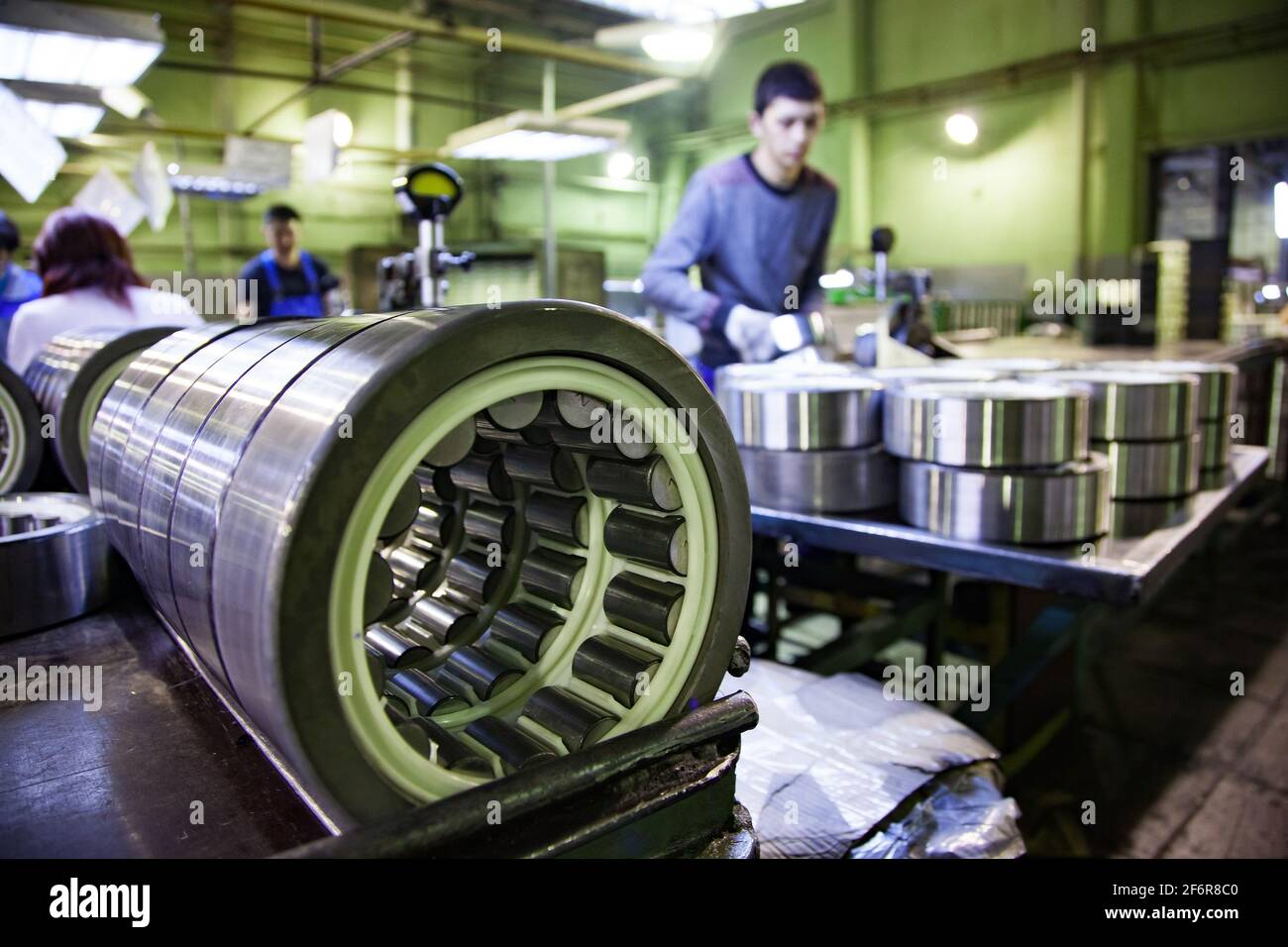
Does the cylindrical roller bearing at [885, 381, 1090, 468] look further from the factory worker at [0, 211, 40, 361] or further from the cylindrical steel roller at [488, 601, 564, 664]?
the factory worker at [0, 211, 40, 361]

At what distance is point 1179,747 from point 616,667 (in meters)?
2.68

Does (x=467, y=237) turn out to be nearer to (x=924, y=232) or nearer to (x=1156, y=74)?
(x=924, y=232)

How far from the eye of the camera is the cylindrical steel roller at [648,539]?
0.85 meters

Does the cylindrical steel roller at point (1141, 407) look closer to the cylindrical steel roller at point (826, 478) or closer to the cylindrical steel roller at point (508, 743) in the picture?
the cylindrical steel roller at point (826, 478)

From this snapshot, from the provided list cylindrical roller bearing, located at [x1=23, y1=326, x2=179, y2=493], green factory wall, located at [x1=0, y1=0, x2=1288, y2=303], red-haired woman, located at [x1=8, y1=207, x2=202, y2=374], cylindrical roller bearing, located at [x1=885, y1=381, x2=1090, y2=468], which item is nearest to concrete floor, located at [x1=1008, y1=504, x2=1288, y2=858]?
cylindrical roller bearing, located at [x1=885, y1=381, x2=1090, y2=468]

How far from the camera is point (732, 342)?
8.91 ft

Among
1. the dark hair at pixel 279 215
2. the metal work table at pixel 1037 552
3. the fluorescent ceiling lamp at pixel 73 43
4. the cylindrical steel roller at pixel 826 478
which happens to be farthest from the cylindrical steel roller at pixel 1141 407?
the dark hair at pixel 279 215

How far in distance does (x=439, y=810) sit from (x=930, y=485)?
46.0 inches

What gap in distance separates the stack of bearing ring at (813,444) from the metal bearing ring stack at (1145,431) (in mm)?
454

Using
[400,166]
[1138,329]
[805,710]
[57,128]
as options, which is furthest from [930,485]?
[400,166]

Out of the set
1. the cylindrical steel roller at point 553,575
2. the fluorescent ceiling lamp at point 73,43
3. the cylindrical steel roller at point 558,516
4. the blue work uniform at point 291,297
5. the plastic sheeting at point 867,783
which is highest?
the fluorescent ceiling lamp at point 73,43

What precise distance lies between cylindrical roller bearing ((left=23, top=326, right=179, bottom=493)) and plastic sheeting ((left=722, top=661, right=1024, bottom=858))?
51.1 inches

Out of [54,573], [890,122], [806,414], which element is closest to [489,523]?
[54,573]
